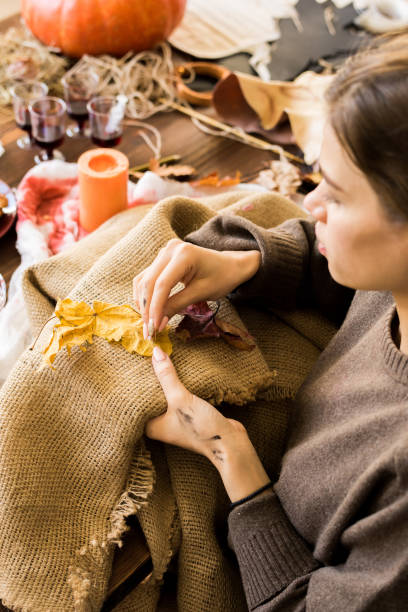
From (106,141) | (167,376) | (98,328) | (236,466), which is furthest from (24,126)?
(236,466)

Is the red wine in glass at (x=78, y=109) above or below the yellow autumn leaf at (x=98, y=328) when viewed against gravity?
above

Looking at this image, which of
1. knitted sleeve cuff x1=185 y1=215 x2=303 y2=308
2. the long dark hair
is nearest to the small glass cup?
knitted sleeve cuff x1=185 y1=215 x2=303 y2=308

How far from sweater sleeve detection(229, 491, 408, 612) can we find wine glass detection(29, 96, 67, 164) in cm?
92

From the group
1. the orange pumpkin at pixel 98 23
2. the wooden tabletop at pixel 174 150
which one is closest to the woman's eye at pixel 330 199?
the wooden tabletop at pixel 174 150

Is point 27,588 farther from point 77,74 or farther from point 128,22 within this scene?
point 128,22

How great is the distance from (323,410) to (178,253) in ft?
0.96

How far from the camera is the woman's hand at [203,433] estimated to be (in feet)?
2.57

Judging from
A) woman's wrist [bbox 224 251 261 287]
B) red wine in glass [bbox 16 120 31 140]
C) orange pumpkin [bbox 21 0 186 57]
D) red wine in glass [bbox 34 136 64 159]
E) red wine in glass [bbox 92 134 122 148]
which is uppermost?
orange pumpkin [bbox 21 0 186 57]

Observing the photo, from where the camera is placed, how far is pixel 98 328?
859 millimetres

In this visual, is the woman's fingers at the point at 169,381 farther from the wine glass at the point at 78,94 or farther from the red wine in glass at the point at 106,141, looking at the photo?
the wine glass at the point at 78,94

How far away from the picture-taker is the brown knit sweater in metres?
0.63

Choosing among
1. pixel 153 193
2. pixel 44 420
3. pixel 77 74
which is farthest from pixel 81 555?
pixel 77 74

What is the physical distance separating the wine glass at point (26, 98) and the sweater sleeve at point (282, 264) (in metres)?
0.61

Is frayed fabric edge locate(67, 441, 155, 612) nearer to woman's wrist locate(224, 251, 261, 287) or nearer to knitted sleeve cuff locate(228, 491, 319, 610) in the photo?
knitted sleeve cuff locate(228, 491, 319, 610)
